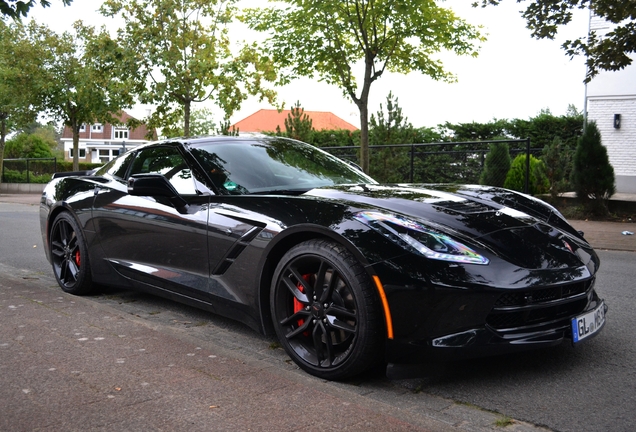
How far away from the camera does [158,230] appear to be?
4.60 metres

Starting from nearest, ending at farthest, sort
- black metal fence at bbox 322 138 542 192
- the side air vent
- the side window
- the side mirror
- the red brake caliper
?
the red brake caliper < the side air vent < the side mirror < the side window < black metal fence at bbox 322 138 542 192

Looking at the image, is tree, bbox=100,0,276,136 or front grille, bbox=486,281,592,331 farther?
tree, bbox=100,0,276,136

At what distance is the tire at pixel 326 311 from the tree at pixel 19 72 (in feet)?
89.7

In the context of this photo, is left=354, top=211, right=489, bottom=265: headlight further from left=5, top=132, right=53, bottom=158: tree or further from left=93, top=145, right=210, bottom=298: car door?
left=5, top=132, right=53, bottom=158: tree

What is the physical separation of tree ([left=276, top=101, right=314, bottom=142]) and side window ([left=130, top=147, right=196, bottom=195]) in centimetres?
1855

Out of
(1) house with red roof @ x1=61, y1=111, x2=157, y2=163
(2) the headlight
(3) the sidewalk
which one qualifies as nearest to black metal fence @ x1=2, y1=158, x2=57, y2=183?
(3) the sidewalk

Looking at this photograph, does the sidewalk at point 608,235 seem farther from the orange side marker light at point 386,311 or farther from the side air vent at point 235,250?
the orange side marker light at point 386,311

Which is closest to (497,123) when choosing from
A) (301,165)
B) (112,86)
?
(112,86)

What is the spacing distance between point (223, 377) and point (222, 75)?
54.8 feet

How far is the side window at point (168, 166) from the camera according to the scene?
4516mm

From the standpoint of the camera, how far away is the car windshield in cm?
433

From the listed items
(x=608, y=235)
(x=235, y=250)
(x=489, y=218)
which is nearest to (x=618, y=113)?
(x=608, y=235)

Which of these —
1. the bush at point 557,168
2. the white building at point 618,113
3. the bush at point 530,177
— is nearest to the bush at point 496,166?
the bush at point 530,177

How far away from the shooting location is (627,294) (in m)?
5.79
